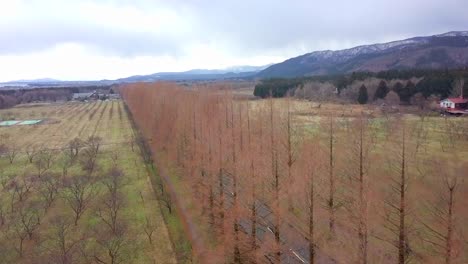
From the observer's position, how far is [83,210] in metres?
25.2

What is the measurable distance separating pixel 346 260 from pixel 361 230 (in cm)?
354

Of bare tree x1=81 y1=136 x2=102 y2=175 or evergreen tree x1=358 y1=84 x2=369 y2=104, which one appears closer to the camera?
bare tree x1=81 y1=136 x2=102 y2=175

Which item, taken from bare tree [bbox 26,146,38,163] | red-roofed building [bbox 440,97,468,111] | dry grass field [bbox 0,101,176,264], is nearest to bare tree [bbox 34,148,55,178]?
dry grass field [bbox 0,101,176,264]

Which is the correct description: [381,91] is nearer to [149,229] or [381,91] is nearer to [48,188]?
[149,229]

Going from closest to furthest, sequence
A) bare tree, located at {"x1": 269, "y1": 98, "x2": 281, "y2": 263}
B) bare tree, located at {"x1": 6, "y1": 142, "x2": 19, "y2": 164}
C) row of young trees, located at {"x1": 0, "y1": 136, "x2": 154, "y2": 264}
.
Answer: bare tree, located at {"x1": 269, "y1": 98, "x2": 281, "y2": 263} < row of young trees, located at {"x1": 0, "y1": 136, "x2": 154, "y2": 264} < bare tree, located at {"x1": 6, "y1": 142, "x2": 19, "y2": 164}

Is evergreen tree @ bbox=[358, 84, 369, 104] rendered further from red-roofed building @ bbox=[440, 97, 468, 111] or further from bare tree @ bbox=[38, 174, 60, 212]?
bare tree @ bbox=[38, 174, 60, 212]

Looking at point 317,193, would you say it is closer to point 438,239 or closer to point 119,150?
point 438,239

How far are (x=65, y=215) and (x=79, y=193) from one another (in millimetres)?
2425

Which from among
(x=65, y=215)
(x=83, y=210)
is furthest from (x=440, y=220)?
(x=65, y=215)

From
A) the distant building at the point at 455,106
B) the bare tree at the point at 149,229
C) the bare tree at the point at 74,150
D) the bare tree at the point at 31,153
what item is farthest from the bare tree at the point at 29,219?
the distant building at the point at 455,106

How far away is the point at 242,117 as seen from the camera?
84.0 ft

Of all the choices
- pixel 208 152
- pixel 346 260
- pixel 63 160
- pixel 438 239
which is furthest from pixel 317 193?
pixel 63 160

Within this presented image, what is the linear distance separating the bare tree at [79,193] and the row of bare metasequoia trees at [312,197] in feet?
22.7

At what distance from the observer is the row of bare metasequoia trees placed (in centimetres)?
1606
